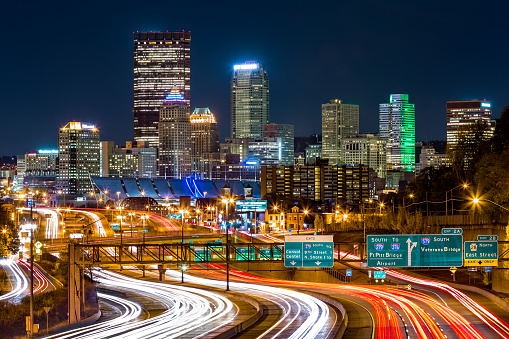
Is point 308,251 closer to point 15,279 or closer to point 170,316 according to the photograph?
point 170,316

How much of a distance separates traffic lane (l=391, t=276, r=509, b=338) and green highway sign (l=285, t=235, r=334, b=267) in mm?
11149

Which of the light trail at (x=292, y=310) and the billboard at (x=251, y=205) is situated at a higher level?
the billboard at (x=251, y=205)

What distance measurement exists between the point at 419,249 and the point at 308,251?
770 centimetres

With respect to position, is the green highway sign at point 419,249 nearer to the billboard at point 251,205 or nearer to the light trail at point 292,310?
the light trail at point 292,310

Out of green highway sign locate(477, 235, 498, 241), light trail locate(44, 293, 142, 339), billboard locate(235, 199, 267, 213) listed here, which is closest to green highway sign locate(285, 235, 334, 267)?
green highway sign locate(477, 235, 498, 241)

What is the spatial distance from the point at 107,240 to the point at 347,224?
162 ft

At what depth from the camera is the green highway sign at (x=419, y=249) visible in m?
49.1

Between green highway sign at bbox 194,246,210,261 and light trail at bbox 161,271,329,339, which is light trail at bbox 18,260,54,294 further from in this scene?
light trail at bbox 161,271,329,339

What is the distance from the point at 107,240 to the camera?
10469cm

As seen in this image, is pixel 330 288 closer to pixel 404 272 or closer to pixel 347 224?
pixel 404 272

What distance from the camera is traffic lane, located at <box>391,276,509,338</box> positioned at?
155 feet

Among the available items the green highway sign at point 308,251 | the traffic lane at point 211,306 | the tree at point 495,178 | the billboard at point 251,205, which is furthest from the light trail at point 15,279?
the billboard at point 251,205

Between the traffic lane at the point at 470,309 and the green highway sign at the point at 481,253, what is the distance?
4.22m

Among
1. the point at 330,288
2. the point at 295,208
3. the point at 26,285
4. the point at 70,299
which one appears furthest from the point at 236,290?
the point at 295,208
